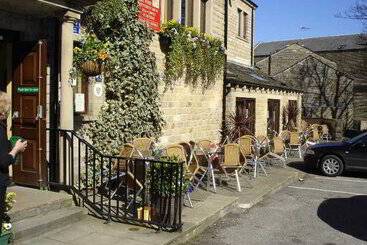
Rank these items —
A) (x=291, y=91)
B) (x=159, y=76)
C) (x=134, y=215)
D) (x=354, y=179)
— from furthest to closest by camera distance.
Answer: (x=291, y=91)
(x=354, y=179)
(x=159, y=76)
(x=134, y=215)

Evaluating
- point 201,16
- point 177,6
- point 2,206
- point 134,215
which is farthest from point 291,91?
point 2,206

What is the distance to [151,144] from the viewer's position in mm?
9289

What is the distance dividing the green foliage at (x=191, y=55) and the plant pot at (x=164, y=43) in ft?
0.09

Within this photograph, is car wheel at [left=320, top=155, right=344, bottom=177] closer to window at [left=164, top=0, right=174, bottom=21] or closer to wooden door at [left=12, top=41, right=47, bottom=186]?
window at [left=164, top=0, right=174, bottom=21]

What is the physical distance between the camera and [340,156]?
13.1m

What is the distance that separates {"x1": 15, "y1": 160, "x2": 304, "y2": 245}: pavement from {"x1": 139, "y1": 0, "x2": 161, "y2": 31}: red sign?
384 centimetres

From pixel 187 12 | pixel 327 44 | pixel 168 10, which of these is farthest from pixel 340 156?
pixel 327 44

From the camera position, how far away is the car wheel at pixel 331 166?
1309cm

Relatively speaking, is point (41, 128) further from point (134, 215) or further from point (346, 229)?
point (346, 229)

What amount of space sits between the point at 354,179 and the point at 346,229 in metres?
5.98

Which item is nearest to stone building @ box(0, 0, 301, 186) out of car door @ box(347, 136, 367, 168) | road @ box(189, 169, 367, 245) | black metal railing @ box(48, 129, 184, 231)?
black metal railing @ box(48, 129, 184, 231)

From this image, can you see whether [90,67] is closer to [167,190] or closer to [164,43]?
[167,190]

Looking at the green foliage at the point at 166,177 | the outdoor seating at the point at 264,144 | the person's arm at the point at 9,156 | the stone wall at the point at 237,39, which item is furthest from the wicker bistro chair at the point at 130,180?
the stone wall at the point at 237,39

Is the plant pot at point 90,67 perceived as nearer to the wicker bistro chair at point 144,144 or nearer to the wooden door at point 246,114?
the wicker bistro chair at point 144,144
